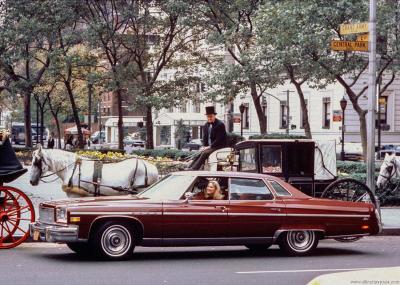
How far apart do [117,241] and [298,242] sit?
3.10m

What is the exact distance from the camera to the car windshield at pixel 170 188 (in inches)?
546

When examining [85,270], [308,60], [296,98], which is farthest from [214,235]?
[296,98]

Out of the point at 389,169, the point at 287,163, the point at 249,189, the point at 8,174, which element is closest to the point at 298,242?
the point at 249,189

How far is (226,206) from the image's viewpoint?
1391 cm

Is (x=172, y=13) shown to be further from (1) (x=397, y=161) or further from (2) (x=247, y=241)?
(2) (x=247, y=241)

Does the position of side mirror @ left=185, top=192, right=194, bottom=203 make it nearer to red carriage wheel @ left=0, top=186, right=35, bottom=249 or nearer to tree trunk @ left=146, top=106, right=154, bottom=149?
red carriage wheel @ left=0, top=186, right=35, bottom=249

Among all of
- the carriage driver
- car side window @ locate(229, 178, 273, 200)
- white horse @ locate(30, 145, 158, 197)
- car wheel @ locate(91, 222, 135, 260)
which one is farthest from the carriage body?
car wheel @ locate(91, 222, 135, 260)

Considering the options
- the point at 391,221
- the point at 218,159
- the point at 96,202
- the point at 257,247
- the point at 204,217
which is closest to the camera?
the point at 96,202

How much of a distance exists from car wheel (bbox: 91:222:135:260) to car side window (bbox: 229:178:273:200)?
1.88 metres

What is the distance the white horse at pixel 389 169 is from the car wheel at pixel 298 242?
8659 millimetres

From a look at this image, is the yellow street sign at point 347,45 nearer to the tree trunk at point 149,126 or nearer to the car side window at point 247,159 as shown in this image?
the car side window at point 247,159

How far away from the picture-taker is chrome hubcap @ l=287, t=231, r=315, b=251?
1449cm

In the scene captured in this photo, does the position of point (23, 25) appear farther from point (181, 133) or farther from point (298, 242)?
point (298, 242)

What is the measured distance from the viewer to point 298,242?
47.8 feet
